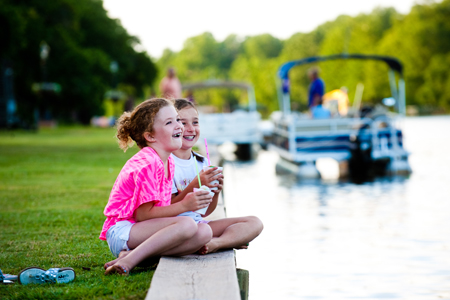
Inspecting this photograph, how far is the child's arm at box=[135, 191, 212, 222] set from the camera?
14.5 ft

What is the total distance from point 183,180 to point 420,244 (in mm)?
3037

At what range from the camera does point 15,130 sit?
125ft

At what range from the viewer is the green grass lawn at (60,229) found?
4039 mm

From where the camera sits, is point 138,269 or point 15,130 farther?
point 15,130

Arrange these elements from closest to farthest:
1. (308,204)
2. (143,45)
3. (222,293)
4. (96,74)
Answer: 1. (222,293)
2. (308,204)
3. (96,74)
4. (143,45)

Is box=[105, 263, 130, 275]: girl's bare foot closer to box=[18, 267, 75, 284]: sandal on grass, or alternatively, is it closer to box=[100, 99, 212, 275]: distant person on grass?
box=[100, 99, 212, 275]: distant person on grass

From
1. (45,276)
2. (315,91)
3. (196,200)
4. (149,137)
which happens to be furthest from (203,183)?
(315,91)

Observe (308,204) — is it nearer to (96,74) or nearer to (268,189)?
(268,189)

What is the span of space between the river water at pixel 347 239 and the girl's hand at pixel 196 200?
105 centimetres

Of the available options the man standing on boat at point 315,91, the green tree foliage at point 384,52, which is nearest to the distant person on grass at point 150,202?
the man standing on boat at point 315,91

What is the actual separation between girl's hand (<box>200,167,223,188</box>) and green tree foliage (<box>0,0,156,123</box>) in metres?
32.5

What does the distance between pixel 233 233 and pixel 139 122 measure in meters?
1.02

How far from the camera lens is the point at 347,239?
7.37 metres

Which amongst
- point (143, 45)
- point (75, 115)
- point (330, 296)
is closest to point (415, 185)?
point (330, 296)
